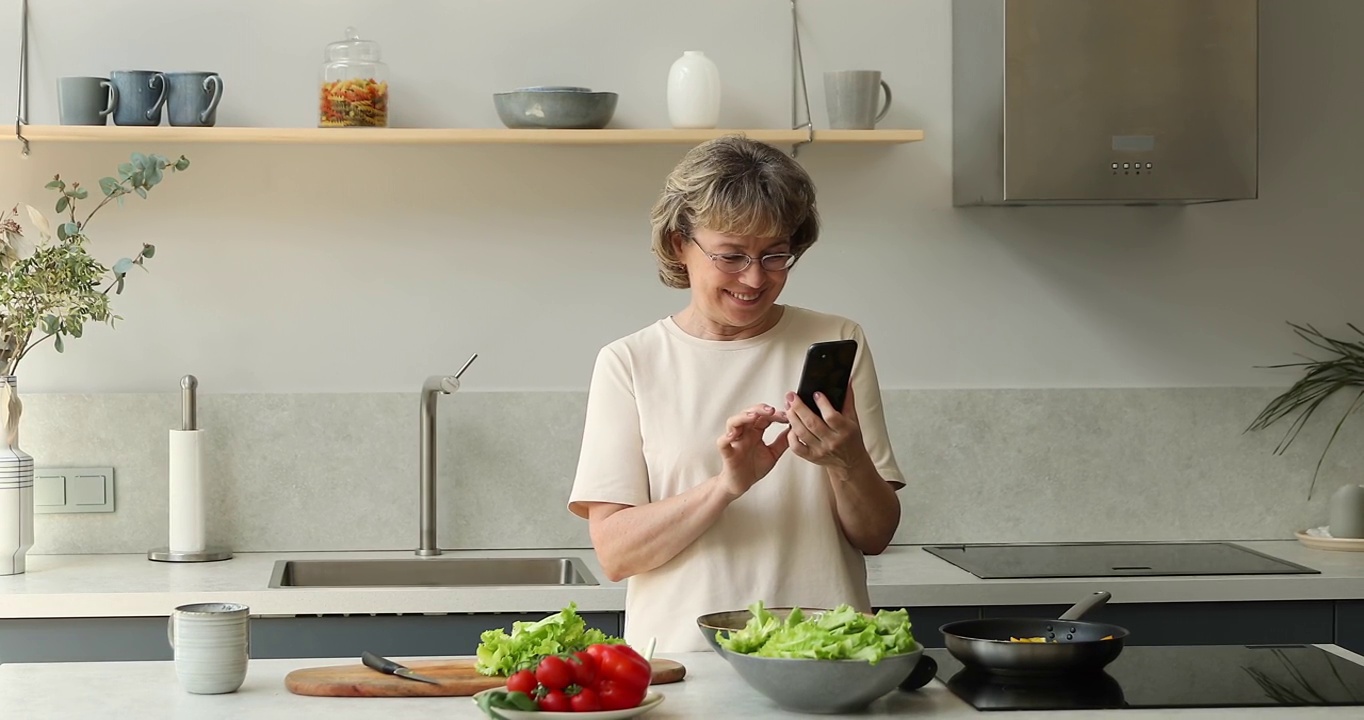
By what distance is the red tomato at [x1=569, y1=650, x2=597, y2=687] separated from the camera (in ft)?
5.05

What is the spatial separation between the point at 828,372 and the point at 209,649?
816 mm

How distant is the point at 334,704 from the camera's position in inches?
65.2

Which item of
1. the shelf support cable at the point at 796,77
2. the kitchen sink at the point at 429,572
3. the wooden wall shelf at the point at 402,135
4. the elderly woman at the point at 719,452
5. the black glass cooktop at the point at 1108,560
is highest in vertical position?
the shelf support cable at the point at 796,77

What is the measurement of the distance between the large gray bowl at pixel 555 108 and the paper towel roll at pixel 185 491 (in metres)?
0.95

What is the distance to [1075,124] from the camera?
296 cm

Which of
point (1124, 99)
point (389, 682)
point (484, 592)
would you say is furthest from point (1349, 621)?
point (389, 682)

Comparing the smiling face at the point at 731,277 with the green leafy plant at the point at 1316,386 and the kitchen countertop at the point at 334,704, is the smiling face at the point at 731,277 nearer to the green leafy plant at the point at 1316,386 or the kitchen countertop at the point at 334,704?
the kitchen countertop at the point at 334,704

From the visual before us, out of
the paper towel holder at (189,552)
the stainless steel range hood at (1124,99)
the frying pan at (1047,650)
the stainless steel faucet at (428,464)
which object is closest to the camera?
the frying pan at (1047,650)

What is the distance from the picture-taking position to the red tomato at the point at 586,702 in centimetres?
152

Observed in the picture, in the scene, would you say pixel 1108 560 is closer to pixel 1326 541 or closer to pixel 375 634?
pixel 1326 541

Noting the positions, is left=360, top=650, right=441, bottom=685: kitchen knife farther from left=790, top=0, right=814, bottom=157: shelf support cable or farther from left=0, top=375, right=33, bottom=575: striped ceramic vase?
left=790, top=0, right=814, bottom=157: shelf support cable

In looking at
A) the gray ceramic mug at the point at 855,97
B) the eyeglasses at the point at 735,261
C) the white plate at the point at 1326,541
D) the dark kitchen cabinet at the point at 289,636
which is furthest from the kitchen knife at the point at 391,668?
the white plate at the point at 1326,541

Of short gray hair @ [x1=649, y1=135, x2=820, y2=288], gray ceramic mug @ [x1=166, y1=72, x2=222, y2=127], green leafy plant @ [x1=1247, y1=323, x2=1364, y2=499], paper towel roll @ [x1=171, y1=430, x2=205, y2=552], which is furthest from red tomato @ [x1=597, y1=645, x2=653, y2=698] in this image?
green leafy plant @ [x1=1247, y1=323, x2=1364, y2=499]

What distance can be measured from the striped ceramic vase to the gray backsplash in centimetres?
24
